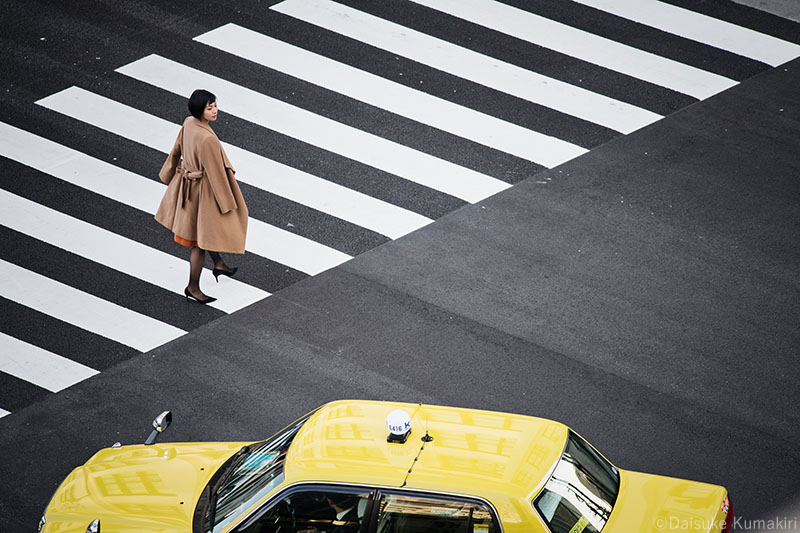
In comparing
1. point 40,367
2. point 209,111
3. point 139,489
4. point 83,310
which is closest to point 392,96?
point 209,111

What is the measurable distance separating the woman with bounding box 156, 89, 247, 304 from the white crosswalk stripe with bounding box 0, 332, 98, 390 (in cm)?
138

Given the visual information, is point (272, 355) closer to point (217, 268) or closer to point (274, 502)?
point (217, 268)

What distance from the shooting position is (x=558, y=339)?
31.5 ft

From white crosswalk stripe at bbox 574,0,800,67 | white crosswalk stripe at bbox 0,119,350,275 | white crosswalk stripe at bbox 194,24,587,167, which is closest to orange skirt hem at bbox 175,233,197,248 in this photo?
white crosswalk stripe at bbox 0,119,350,275

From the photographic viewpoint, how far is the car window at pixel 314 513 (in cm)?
596

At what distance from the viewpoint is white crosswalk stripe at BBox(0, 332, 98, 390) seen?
920 centimetres

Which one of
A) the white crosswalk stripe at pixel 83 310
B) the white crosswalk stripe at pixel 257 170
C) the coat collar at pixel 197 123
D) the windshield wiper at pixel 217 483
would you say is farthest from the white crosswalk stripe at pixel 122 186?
the windshield wiper at pixel 217 483

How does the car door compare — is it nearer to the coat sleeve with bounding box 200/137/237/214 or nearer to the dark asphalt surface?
the dark asphalt surface

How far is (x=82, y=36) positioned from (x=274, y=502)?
33.4 feet

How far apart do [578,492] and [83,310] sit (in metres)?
5.81

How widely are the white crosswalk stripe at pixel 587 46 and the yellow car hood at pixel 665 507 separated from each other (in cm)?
786

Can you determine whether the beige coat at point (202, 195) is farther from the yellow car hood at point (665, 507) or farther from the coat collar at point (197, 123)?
the yellow car hood at point (665, 507)

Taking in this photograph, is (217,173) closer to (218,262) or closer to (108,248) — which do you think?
(218,262)

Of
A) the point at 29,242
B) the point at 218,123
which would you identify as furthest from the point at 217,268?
the point at 218,123
